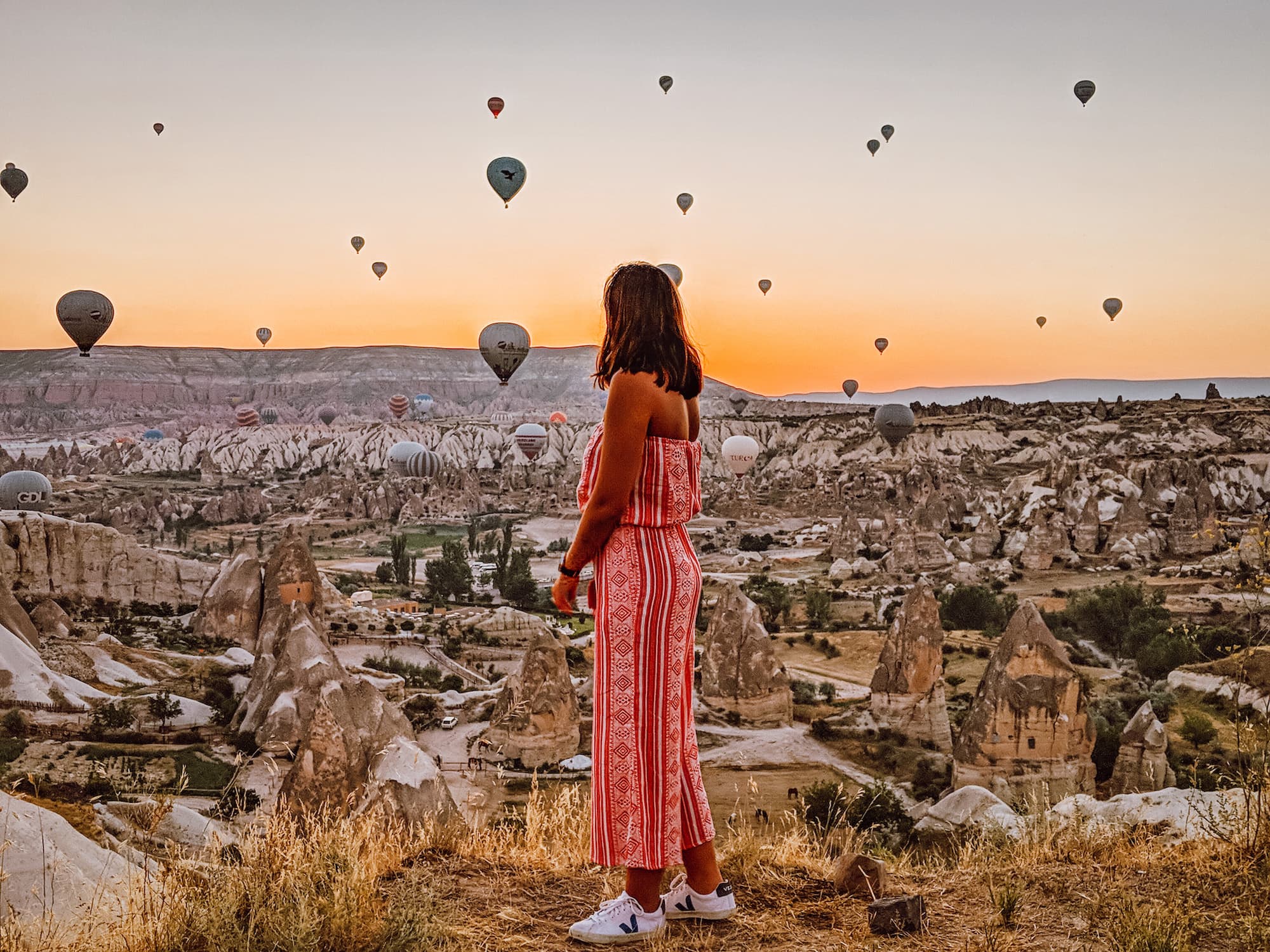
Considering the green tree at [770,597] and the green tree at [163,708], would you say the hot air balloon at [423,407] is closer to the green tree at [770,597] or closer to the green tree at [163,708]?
the green tree at [770,597]

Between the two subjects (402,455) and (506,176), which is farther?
(402,455)

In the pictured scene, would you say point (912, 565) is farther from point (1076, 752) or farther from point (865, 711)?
point (1076, 752)

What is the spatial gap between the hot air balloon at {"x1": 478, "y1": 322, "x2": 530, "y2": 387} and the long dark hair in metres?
28.6

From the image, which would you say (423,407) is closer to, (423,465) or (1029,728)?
(423,465)

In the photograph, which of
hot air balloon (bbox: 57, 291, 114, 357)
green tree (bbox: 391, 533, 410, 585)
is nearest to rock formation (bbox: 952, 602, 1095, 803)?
green tree (bbox: 391, 533, 410, 585)

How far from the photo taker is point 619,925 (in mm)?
2158

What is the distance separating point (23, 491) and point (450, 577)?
16.4 meters

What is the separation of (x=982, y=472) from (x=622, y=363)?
5514 cm

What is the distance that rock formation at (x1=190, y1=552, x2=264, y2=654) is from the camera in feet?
65.4

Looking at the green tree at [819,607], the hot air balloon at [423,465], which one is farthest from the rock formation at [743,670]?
the hot air balloon at [423,465]

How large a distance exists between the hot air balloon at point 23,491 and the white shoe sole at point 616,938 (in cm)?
3857

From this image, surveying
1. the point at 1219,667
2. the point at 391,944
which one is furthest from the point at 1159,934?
the point at 1219,667

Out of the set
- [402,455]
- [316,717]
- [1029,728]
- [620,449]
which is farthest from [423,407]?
[620,449]

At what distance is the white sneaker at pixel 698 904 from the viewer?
7.41ft
